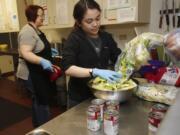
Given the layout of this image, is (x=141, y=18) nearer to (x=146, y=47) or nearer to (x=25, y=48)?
(x=146, y=47)

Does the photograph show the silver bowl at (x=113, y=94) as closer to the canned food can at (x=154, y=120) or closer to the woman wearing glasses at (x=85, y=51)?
the woman wearing glasses at (x=85, y=51)

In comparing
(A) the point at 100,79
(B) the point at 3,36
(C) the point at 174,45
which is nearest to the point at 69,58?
(A) the point at 100,79

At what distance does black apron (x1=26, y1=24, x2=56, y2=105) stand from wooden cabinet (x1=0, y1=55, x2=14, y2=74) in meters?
2.83

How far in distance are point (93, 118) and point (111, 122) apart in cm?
8

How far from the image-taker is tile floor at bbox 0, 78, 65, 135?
7.68 feet

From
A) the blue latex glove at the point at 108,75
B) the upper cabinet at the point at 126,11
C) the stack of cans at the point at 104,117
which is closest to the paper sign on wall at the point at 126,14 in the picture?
the upper cabinet at the point at 126,11

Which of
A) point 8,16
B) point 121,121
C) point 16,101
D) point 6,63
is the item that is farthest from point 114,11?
point 6,63

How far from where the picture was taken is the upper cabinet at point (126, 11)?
195cm

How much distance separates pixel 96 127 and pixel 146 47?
51cm

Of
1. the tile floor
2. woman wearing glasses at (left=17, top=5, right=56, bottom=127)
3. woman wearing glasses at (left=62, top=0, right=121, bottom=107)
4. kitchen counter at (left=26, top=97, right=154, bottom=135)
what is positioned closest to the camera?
kitchen counter at (left=26, top=97, right=154, bottom=135)

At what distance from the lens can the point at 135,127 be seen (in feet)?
3.01

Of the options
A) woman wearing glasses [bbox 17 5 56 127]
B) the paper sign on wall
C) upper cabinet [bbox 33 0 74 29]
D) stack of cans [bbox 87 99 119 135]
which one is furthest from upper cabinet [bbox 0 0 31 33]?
stack of cans [bbox 87 99 119 135]

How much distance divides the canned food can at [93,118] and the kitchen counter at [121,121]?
0.02 meters

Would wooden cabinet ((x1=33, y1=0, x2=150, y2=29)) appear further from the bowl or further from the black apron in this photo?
the bowl
